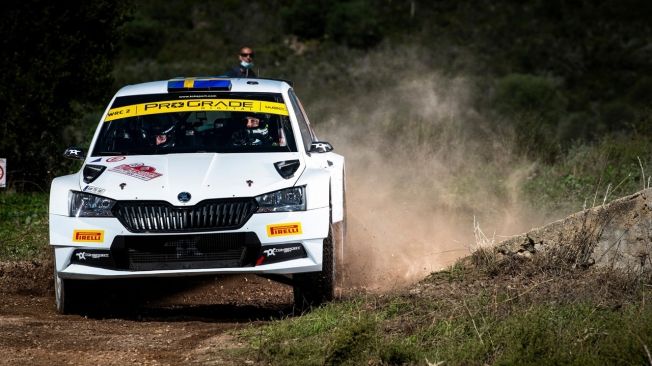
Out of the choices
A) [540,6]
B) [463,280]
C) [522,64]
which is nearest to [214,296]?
[463,280]

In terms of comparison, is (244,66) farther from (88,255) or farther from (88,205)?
(88,255)

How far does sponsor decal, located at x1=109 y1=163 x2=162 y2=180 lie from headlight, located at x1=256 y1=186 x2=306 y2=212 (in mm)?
819

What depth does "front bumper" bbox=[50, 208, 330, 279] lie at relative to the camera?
8219 mm

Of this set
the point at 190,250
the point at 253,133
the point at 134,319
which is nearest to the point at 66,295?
the point at 134,319

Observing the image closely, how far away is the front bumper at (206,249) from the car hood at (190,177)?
0.23 metres

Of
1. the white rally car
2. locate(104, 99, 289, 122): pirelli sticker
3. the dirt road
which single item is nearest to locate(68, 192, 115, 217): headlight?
the white rally car

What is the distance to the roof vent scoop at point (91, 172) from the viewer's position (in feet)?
28.3

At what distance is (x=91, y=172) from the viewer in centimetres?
874

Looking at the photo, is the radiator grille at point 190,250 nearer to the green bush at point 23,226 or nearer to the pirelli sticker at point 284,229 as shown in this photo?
the pirelli sticker at point 284,229

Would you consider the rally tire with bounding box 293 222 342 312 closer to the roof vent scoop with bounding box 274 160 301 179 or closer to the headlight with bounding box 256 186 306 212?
the headlight with bounding box 256 186 306 212

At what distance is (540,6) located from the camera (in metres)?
56.8

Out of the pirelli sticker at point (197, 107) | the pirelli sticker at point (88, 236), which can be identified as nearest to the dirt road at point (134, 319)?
the pirelli sticker at point (88, 236)

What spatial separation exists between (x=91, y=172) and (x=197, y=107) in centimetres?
128

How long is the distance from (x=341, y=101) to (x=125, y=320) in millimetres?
25612
